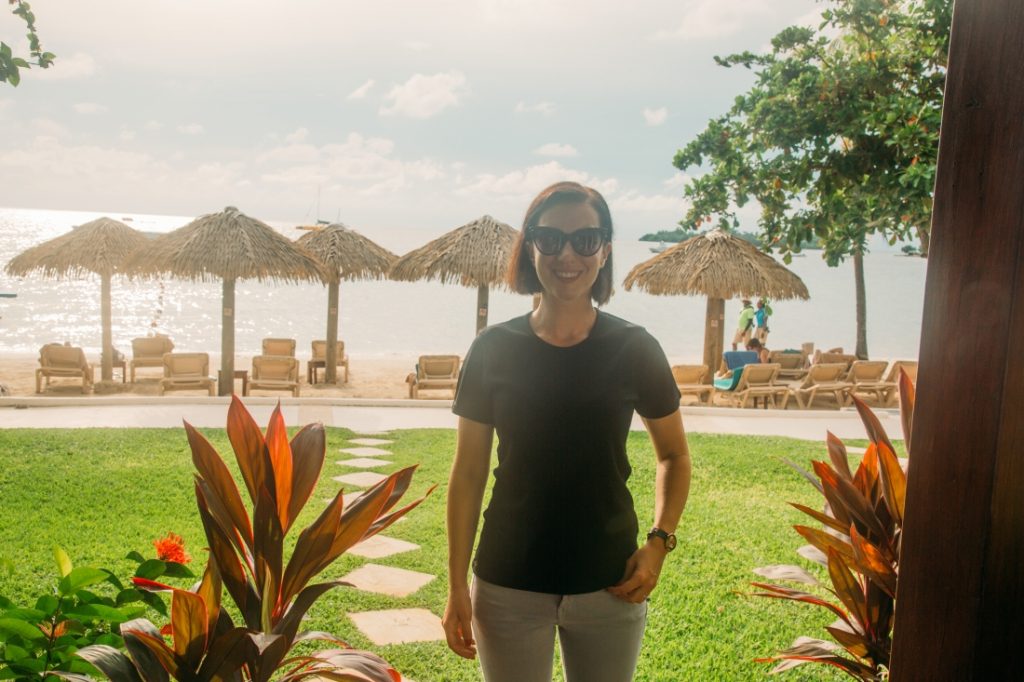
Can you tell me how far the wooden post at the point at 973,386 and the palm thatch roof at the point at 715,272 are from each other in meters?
13.6

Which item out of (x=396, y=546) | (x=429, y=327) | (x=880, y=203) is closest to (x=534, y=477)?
(x=396, y=546)

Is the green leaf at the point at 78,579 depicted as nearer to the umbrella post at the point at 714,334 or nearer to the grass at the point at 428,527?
the grass at the point at 428,527

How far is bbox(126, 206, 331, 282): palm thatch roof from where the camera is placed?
12.3 metres

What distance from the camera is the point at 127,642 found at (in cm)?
163

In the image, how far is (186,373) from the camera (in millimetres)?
12062

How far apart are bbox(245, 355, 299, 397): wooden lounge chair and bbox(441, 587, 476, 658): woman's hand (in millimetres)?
10525

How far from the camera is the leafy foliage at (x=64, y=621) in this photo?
5.24 ft

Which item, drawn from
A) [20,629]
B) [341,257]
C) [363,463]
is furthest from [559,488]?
[341,257]

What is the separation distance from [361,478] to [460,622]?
451 cm

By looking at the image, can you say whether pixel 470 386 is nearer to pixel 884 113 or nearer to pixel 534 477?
pixel 534 477

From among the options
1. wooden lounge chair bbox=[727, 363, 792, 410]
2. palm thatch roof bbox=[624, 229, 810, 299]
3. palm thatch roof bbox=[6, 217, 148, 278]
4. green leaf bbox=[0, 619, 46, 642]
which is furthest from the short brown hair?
palm thatch roof bbox=[6, 217, 148, 278]

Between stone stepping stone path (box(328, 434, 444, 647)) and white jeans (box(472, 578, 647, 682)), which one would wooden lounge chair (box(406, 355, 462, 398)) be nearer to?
stone stepping stone path (box(328, 434, 444, 647))

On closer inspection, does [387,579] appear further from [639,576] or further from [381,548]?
[639,576]

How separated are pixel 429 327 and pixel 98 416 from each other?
41313 millimetres
